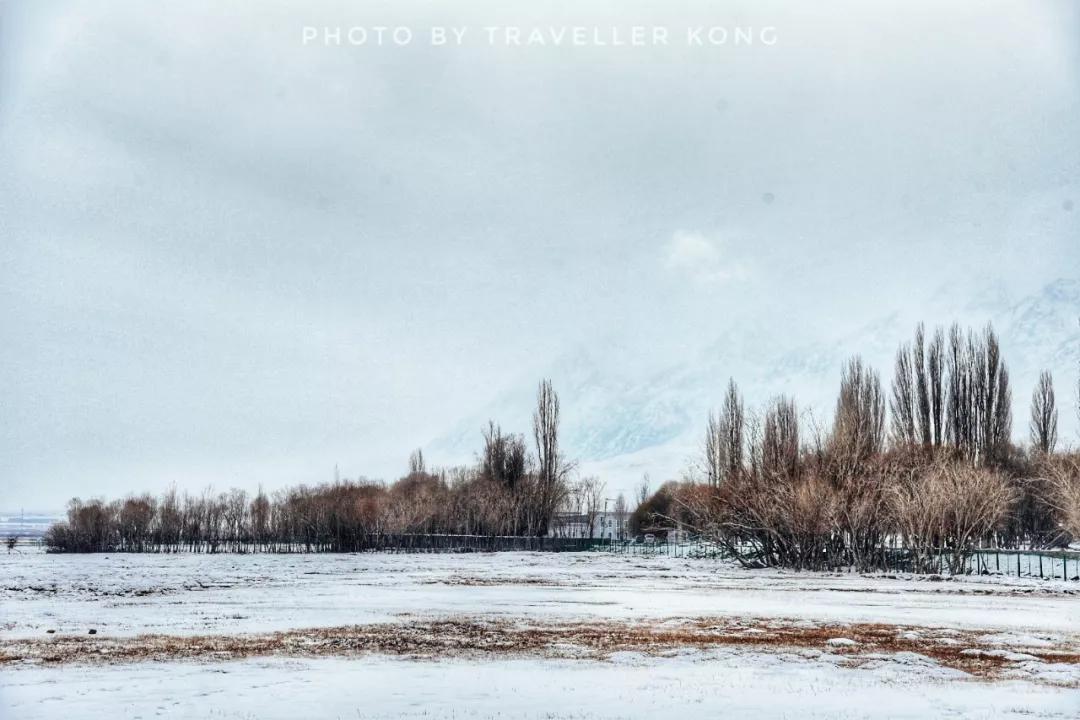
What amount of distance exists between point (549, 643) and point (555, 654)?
1284mm

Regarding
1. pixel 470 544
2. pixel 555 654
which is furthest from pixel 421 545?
pixel 555 654

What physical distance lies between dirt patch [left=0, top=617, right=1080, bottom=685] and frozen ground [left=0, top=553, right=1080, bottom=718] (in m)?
0.07

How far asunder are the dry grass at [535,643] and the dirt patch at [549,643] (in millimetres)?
15

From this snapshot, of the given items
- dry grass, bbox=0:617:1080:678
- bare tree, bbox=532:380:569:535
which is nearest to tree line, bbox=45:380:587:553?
bare tree, bbox=532:380:569:535

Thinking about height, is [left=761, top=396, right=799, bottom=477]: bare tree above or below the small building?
above

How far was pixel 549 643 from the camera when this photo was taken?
1572 cm

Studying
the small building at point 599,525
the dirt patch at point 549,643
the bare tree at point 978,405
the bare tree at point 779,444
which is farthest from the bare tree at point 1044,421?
the small building at point 599,525

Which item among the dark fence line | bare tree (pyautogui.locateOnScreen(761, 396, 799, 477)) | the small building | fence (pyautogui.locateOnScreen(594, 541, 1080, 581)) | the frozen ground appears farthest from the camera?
the small building

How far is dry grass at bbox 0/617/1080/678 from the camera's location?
1424 centimetres

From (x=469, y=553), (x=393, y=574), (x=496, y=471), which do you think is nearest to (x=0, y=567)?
(x=393, y=574)

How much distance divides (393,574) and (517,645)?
73.3 feet

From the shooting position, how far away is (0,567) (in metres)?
45.0

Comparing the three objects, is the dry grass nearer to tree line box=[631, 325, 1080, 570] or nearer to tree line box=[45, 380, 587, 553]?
tree line box=[631, 325, 1080, 570]

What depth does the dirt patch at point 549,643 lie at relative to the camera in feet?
46.6
